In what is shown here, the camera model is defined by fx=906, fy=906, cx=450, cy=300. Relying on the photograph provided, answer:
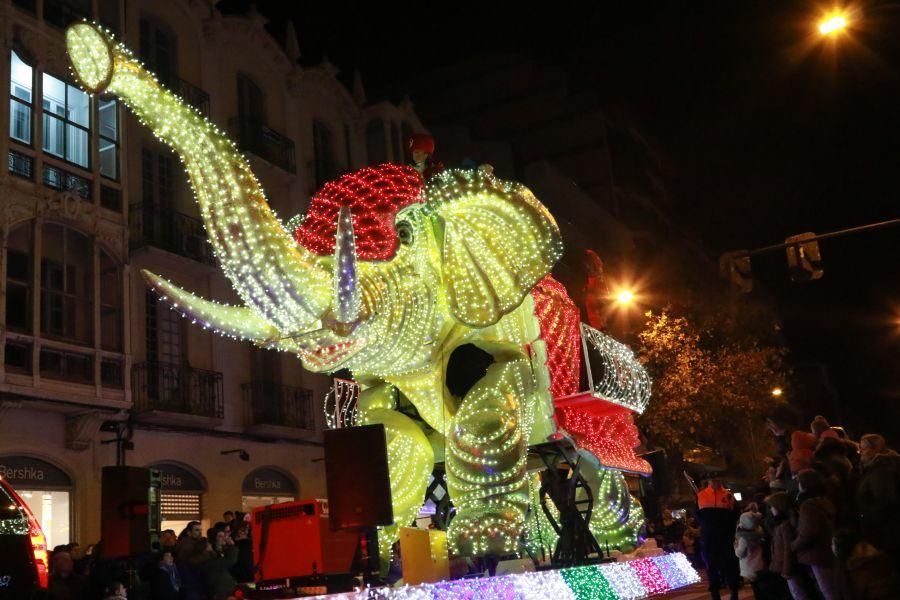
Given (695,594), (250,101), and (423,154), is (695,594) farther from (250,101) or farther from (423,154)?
(250,101)

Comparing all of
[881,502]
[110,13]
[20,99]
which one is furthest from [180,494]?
[881,502]

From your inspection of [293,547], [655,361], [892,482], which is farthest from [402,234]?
[655,361]

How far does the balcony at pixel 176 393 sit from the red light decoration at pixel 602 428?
31.4ft

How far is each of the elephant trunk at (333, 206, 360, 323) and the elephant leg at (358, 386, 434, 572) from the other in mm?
1541

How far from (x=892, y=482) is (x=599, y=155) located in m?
31.3

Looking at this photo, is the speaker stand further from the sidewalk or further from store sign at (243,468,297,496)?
store sign at (243,468,297,496)

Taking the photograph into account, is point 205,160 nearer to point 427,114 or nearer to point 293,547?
point 293,547

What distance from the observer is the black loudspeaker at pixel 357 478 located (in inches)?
226

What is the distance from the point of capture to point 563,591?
6422mm

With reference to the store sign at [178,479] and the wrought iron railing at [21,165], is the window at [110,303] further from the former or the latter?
the store sign at [178,479]

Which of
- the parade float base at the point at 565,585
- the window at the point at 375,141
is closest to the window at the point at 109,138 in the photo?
the window at the point at 375,141

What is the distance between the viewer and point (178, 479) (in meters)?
16.7

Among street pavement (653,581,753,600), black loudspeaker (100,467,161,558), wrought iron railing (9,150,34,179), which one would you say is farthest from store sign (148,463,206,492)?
street pavement (653,581,753,600)

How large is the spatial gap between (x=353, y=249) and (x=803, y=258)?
8618 millimetres
